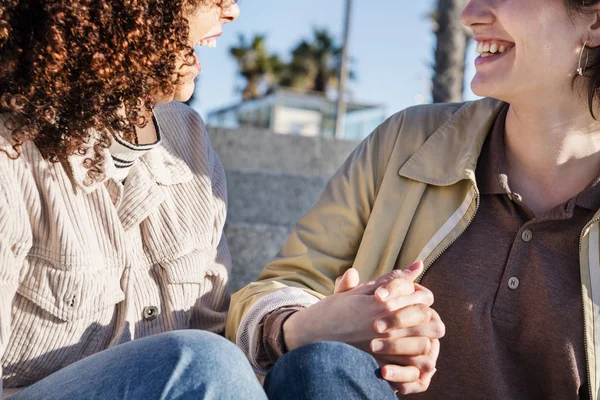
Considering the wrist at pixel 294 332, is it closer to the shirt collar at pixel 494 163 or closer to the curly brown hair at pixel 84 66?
the curly brown hair at pixel 84 66

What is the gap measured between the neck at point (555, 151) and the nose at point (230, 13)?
0.98 meters

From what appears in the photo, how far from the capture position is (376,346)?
2.27 metres

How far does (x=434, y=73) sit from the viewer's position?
321 inches

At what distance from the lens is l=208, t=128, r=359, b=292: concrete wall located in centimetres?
427

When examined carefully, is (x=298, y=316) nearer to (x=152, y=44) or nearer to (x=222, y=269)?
(x=222, y=269)

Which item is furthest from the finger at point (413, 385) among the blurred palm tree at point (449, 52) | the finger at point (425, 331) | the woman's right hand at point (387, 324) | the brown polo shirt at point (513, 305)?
the blurred palm tree at point (449, 52)

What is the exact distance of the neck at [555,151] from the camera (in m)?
2.76

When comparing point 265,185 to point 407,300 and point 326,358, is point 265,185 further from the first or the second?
point 326,358

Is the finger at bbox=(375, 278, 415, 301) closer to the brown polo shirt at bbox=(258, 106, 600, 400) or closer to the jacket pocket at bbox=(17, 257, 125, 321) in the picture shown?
the brown polo shirt at bbox=(258, 106, 600, 400)

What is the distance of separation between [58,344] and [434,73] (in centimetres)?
641

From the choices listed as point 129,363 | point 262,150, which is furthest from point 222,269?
point 262,150

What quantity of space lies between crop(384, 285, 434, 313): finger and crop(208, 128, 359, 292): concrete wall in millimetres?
2018

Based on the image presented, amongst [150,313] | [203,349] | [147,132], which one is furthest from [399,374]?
[147,132]

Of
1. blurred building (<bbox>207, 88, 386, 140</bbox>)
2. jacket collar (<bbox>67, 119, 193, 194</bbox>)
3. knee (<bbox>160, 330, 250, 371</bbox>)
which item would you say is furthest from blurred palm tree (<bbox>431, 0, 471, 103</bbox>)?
blurred building (<bbox>207, 88, 386, 140</bbox>)
